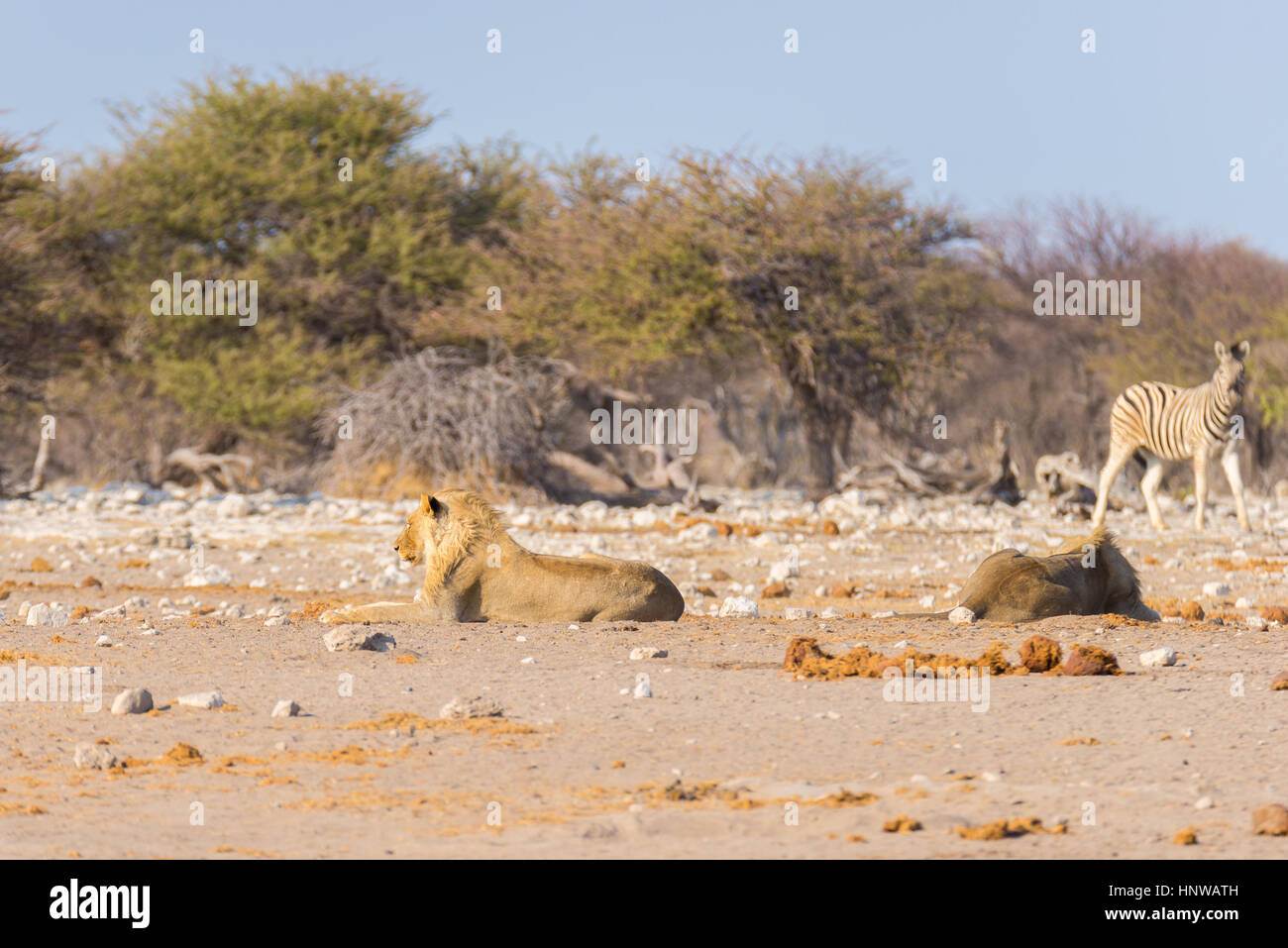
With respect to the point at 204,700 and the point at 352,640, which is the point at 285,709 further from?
the point at 352,640

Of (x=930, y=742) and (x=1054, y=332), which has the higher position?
(x=1054, y=332)

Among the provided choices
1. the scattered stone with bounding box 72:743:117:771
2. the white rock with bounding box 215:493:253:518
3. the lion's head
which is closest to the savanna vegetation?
the white rock with bounding box 215:493:253:518

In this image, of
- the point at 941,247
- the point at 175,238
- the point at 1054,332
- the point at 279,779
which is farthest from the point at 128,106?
the point at 279,779

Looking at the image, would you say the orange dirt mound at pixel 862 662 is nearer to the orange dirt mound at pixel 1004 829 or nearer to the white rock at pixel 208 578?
the orange dirt mound at pixel 1004 829

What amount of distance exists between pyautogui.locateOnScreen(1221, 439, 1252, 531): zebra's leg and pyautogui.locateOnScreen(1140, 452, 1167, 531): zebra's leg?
79cm

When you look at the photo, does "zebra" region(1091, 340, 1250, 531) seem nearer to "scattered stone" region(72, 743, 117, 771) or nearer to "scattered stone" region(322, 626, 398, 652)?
"scattered stone" region(322, 626, 398, 652)

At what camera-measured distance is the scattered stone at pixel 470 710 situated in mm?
7164

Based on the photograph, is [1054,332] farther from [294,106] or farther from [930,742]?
[930,742]

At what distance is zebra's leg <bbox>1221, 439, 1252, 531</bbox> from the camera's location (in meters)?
18.7

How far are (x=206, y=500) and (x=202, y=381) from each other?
20.9 ft

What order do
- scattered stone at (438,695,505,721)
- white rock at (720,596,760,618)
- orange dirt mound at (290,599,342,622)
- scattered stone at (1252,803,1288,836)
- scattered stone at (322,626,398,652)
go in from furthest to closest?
white rock at (720,596,760,618)
orange dirt mound at (290,599,342,622)
scattered stone at (322,626,398,652)
scattered stone at (438,695,505,721)
scattered stone at (1252,803,1288,836)

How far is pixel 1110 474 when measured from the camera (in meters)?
Result: 20.5

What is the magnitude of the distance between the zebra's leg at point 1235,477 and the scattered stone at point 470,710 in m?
13.4

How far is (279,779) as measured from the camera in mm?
6074
